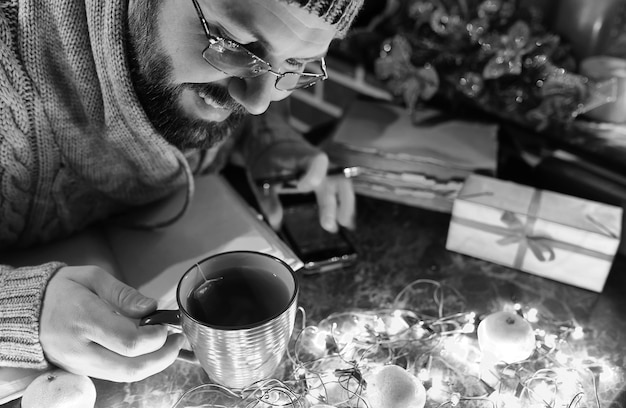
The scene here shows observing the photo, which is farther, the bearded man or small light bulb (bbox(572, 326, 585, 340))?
small light bulb (bbox(572, 326, 585, 340))

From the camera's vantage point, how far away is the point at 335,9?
0.61 m

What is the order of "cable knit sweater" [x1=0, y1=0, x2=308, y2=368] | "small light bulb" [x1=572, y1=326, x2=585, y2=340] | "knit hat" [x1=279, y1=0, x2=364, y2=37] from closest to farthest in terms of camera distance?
"knit hat" [x1=279, y1=0, x2=364, y2=37] → "cable knit sweater" [x1=0, y1=0, x2=308, y2=368] → "small light bulb" [x1=572, y1=326, x2=585, y2=340]

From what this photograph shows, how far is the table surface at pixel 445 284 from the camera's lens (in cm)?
79

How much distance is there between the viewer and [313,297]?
0.86 meters

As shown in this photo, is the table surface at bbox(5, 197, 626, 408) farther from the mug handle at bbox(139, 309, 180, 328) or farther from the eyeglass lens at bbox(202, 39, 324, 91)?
the eyeglass lens at bbox(202, 39, 324, 91)

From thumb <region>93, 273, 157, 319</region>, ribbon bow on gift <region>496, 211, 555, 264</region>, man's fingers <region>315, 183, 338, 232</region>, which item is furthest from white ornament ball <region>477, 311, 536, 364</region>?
thumb <region>93, 273, 157, 319</region>

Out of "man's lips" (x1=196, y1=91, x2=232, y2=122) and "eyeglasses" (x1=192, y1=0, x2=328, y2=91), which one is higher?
"eyeglasses" (x1=192, y1=0, x2=328, y2=91)

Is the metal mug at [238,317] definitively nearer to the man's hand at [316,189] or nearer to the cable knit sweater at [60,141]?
the cable knit sweater at [60,141]

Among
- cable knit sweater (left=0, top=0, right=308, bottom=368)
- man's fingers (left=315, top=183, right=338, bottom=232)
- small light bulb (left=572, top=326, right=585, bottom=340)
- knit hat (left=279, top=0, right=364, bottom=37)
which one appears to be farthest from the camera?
man's fingers (left=315, top=183, right=338, bottom=232)

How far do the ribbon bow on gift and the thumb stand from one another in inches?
20.6

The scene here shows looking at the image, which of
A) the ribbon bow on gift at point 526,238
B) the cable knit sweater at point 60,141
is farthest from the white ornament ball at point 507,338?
the cable knit sweater at point 60,141

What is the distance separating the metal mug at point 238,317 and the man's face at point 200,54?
0.68ft

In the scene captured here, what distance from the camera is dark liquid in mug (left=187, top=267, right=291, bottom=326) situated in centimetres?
65

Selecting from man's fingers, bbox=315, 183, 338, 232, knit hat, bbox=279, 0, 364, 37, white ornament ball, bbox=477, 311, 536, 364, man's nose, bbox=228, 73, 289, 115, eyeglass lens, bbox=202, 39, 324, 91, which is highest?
knit hat, bbox=279, 0, 364, 37
